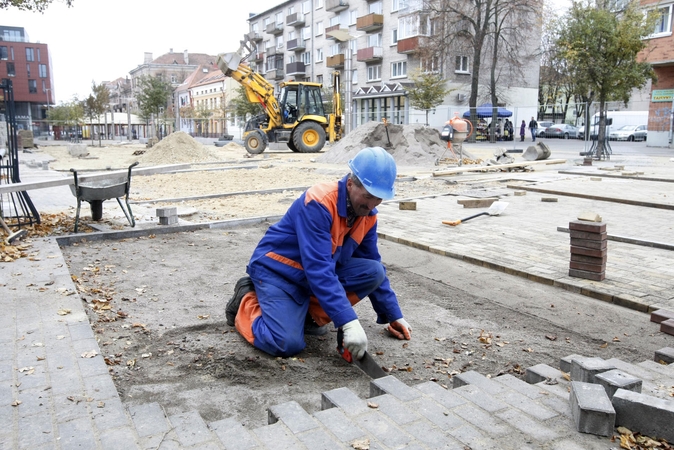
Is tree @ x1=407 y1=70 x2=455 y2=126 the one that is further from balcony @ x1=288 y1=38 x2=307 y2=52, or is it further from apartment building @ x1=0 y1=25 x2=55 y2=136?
apartment building @ x1=0 y1=25 x2=55 y2=136

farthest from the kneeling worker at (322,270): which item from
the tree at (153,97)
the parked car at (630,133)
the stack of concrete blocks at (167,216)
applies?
the tree at (153,97)

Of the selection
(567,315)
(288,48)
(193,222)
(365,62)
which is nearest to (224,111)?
(288,48)

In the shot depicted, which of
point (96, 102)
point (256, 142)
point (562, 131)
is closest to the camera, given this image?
point (256, 142)

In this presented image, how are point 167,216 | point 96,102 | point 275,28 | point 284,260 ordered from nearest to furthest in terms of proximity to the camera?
point 284,260 < point 167,216 < point 96,102 < point 275,28

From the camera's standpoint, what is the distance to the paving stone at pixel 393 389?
2.75 m

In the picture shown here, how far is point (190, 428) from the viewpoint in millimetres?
2480

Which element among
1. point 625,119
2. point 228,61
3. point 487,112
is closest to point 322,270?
point 228,61

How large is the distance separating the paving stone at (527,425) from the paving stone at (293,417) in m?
0.88

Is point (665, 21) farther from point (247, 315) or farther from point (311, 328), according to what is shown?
point (247, 315)

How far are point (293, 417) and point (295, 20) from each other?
62.5m

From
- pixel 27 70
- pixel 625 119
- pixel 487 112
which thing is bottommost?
pixel 625 119

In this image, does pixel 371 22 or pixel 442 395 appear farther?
pixel 371 22

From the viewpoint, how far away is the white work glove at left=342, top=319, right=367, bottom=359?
3.15 meters

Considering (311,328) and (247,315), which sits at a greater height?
(247,315)
